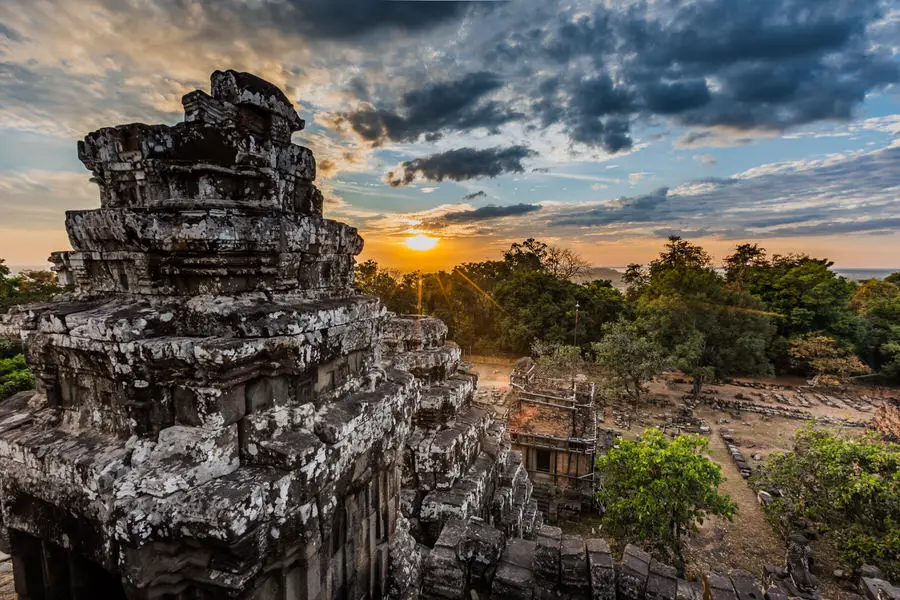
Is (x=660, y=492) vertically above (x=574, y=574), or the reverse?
(x=574, y=574)

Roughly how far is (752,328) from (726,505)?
2263 centimetres

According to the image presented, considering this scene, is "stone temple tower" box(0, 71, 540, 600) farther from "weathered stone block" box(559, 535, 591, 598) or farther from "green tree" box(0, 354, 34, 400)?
"green tree" box(0, 354, 34, 400)

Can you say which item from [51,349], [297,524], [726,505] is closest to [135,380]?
[51,349]

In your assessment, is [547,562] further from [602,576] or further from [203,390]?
[203,390]

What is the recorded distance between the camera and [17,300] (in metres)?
20.6

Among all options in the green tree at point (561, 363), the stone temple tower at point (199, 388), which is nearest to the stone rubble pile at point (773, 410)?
the green tree at point (561, 363)

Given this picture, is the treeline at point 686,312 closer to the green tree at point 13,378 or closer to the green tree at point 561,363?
the green tree at point 561,363

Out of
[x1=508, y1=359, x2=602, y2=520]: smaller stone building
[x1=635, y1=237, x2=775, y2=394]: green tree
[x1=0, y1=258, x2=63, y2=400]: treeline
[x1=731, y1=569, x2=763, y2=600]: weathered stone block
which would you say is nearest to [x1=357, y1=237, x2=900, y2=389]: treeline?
[x1=635, y1=237, x2=775, y2=394]: green tree

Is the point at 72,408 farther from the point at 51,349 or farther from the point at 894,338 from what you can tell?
the point at 894,338

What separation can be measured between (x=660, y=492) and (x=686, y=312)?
21.2 metres

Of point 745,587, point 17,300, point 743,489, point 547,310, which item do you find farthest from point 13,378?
point 547,310

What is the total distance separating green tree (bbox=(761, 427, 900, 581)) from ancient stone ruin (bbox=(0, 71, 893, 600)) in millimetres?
10166

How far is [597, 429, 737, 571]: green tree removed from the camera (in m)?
10.2

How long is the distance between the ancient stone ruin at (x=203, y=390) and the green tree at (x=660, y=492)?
7833mm
